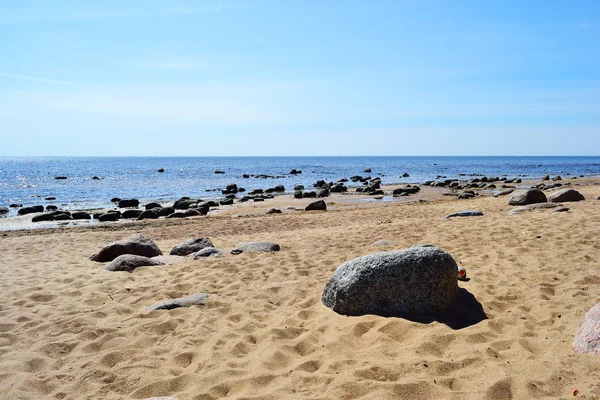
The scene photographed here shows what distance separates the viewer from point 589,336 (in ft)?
12.6

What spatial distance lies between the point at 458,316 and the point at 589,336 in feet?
Result: 4.17

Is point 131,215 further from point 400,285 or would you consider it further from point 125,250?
point 400,285

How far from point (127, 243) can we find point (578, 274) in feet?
26.5

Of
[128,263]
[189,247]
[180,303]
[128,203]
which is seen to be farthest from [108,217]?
[180,303]

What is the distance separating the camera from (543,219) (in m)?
10.1

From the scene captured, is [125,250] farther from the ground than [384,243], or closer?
closer

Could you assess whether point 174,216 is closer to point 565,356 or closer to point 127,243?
point 127,243

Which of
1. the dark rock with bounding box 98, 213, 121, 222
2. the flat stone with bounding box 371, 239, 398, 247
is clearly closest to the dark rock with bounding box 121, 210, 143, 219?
the dark rock with bounding box 98, 213, 121, 222

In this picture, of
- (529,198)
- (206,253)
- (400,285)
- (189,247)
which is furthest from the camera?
(529,198)

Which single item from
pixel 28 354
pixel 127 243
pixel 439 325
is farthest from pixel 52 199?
pixel 439 325

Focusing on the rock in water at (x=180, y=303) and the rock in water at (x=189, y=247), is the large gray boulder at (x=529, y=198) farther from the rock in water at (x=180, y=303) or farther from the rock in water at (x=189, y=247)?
the rock in water at (x=180, y=303)

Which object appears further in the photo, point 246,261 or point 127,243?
point 127,243

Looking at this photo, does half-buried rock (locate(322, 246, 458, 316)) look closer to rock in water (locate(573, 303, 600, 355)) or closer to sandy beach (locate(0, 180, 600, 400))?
sandy beach (locate(0, 180, 600, 400))

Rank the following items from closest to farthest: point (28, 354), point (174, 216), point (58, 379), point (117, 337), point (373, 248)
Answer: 1. point (58, 379)
2. point (28, 354)
3. point (117, 337)
4. point (373, 248)
5. point (174, 216)
